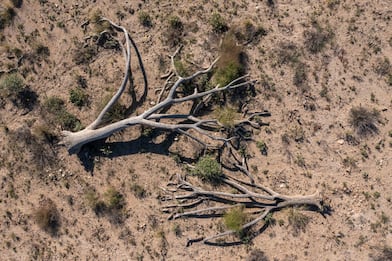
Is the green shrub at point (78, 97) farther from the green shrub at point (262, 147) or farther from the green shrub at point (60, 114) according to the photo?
the green shrub at point (262, 147)

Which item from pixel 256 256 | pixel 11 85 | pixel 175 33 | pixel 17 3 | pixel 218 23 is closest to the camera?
pixel 256 256

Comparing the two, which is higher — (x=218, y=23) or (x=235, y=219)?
(x=218, y=23)

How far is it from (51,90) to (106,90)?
5.56ft

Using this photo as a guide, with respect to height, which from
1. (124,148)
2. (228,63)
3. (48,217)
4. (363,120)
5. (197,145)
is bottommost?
(48,217)

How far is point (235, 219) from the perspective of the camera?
10.9 meters

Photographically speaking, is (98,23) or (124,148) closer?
(124,148)

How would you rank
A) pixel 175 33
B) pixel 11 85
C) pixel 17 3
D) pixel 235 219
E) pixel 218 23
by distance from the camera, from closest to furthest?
pixel 235 219, pixel 11 85, pixel 218 23, pixel 175 33, pixel 17 3

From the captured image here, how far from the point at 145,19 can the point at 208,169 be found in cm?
494

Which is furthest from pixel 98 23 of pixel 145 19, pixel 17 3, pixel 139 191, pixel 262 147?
pixel 262 147

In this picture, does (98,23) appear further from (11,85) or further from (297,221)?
(297,221)

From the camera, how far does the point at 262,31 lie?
1143cm

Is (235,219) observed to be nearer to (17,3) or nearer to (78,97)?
(78,97)

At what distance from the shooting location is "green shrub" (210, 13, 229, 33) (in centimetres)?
1134

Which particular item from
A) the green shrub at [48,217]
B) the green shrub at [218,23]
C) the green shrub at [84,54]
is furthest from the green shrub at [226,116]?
the green shrub at [48,217]
